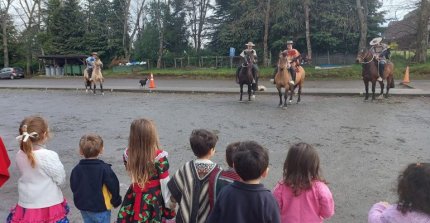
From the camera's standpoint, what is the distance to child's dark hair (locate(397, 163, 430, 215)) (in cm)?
254

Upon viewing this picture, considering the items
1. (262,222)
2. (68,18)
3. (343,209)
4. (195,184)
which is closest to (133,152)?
(195,184)

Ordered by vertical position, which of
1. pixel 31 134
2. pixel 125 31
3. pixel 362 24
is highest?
pixel 125 31

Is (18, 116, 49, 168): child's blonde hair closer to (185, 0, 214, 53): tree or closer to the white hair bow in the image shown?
the white hair bow

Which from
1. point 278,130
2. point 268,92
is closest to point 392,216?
point 278,130

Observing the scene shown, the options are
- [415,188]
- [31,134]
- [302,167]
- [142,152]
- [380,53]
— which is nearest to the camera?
[415,188]

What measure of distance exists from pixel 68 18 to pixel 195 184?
5057 centimetres

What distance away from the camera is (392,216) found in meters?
2.74

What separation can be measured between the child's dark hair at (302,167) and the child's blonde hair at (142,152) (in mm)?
1320

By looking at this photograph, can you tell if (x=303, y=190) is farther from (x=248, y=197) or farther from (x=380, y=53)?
(x=380, y=53)

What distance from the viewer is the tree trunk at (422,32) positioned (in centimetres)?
2822

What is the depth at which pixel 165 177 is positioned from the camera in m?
3.70

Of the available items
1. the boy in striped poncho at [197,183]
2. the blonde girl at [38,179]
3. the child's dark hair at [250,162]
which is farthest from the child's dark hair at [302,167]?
the blonde girl at [38,179]

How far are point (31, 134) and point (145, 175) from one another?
4.07 feet

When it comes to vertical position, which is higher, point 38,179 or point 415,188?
point 415,188
